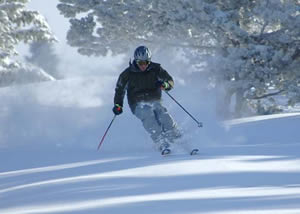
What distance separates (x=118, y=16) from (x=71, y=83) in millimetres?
3596

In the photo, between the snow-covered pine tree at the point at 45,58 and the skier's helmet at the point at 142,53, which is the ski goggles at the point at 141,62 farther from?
the snow-covered pine tree at the point at 45,58

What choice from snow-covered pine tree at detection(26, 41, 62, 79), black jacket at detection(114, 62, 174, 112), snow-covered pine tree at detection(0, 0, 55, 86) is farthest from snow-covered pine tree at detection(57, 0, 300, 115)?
snow-covered pine tree at detection(26, 41, 62, 79)

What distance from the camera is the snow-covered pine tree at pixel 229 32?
759 inches

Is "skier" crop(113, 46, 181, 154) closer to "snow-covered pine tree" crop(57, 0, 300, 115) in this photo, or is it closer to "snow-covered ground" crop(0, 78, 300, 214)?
"snow-covered ground" crop(0, 78, 300, 214)

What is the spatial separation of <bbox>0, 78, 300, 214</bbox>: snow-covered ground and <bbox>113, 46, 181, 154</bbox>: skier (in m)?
0.36

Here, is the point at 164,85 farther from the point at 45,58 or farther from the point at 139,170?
the point at 45,58

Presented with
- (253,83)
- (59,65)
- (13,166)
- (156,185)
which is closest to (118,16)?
(253,83)

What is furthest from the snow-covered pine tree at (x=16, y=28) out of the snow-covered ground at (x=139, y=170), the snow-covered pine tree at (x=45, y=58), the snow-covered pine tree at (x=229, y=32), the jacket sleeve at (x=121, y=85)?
the snow-covered pine tree at (x=45, y=58)

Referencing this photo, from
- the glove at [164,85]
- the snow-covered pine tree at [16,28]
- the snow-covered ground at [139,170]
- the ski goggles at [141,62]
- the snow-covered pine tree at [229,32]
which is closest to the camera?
the snow-covered ground at [139,170]

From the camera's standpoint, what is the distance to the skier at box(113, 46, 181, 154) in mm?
9688

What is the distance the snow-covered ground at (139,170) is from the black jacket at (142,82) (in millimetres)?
903

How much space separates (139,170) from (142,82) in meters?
3.28

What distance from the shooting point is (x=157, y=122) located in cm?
982

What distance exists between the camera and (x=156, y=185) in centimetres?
572
